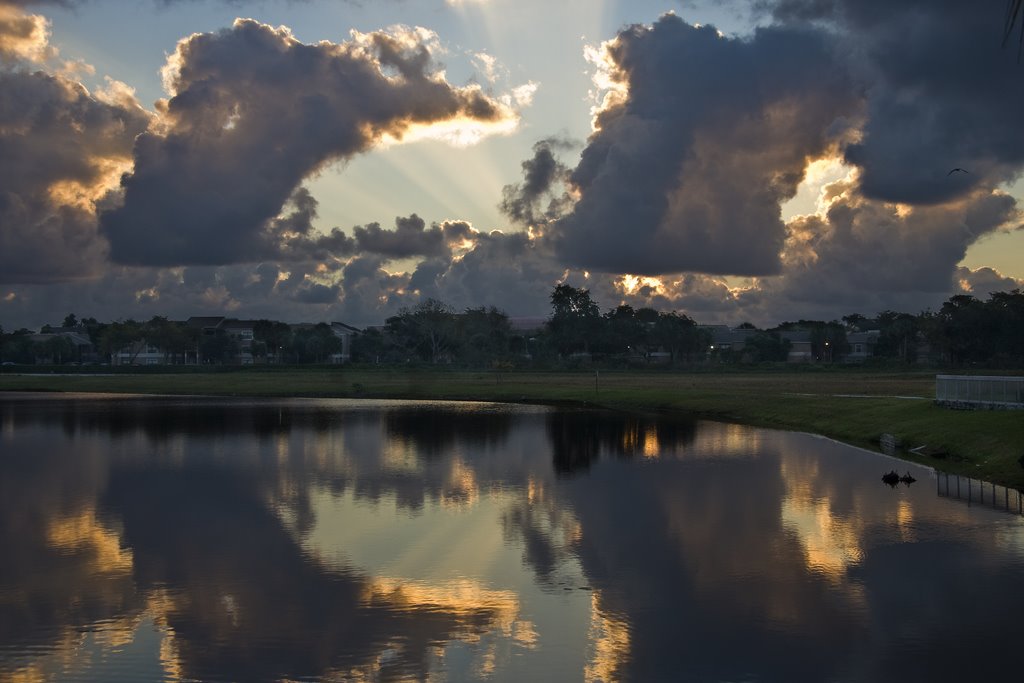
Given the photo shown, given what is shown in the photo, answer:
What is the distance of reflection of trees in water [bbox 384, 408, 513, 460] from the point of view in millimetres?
62312

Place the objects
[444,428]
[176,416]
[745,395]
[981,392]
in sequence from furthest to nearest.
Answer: [745,395], [176,416], [444,428], [981,392]

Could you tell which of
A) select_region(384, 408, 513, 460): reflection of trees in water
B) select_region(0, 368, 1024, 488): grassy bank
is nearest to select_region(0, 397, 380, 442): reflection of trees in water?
select_region(384, 408, 513, 460): reflection of trees in water

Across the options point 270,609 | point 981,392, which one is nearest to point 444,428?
point 981,392

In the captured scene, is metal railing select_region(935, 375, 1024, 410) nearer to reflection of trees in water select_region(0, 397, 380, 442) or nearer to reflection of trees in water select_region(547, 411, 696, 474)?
reflection of trees in water select_region(547, 411, 696, 474)

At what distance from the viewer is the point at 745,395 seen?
329 feet

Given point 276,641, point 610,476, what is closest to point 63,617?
point 276,641

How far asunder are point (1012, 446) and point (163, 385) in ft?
429

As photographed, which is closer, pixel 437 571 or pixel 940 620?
pixel 940 620

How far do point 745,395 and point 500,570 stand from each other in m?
77.0

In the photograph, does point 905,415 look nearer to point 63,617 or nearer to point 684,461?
point 684,461

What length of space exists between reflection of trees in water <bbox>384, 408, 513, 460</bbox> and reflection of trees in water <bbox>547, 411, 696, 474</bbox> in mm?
4400

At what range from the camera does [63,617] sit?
22.6 m

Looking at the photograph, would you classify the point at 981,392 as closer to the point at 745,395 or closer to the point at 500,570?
the point at 500,570

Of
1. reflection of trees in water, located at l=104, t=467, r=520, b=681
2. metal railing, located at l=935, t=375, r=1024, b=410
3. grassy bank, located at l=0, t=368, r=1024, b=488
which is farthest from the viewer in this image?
metal railing, located at l=935, t=375, r=1024, b=410
